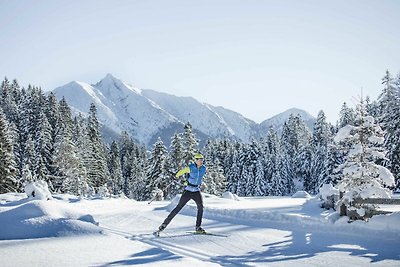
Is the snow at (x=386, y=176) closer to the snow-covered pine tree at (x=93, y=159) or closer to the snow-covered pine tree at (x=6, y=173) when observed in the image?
the snow-covered pine tree at (x=6, y=173)

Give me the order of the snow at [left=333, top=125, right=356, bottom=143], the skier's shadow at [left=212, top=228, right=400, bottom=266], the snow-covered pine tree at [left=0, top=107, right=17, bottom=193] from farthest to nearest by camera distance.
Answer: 1. the snow-covered pine tree at [left=0, top=107, right=17, bottom=193]
2. the snow at [left=333, top=125, right=356, bottom=143]
3. the skier's shadow at [left=212, top=228, right=400, bottom=266]

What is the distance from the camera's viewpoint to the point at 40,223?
9.77 meters

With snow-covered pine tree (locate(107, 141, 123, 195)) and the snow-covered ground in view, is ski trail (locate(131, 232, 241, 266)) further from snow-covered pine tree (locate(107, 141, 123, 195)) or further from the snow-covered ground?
snow-covered pine tree (locate(107, 141, 123, 195))

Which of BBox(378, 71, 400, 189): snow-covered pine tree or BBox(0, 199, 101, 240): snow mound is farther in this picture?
BBox(378, 71, 400, 189): snow-covered pine tree

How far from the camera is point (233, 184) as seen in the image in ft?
247

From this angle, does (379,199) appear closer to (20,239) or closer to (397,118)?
(20,239)

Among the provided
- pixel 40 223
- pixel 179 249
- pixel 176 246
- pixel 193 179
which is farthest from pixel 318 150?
pixel 40 223

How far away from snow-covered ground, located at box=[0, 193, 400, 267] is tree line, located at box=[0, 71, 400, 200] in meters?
16.1

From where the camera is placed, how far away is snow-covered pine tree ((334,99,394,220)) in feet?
39.3

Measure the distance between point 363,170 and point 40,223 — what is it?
33.7 ft

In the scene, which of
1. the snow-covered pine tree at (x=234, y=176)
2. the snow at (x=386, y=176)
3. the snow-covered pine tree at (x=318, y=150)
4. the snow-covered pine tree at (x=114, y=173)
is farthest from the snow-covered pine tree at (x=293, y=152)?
the snow at (x=386, y=176)

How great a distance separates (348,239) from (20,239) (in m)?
8.61

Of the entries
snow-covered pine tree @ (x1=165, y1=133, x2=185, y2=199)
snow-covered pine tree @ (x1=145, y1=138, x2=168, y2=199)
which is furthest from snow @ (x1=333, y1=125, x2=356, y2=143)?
snow-covered pine tree @ (x1=145, y1=138, x2=168, y2=199)

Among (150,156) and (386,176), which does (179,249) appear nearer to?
(386,176)
